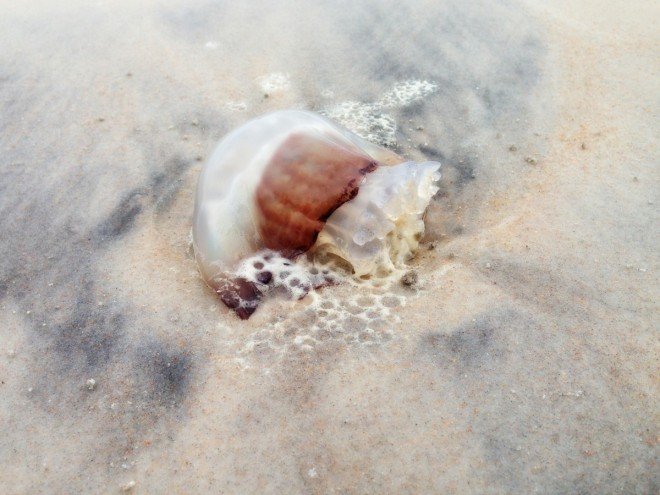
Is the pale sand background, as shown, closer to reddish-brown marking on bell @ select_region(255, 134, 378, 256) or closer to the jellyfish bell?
the jellyfish bell

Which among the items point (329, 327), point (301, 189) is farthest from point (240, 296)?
point (301, 189)

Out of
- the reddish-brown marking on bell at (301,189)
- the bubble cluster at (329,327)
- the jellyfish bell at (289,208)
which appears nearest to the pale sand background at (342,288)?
the bubble cluster at (329,327)

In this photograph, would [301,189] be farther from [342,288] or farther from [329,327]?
[329,327]

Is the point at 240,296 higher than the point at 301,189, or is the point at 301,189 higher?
the point at 301,189

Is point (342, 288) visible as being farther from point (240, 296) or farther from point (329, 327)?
point (240, 296)

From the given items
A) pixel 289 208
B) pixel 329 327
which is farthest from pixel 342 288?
pixel 289 208

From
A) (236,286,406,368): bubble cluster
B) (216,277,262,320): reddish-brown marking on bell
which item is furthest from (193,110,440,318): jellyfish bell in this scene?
(236,286,406,368): bubble cluster

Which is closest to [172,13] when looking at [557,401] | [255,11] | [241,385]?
[255,11]

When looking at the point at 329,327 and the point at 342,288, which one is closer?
the point at 329,327
